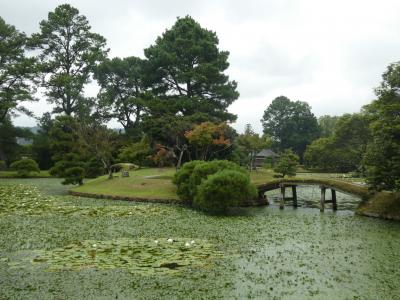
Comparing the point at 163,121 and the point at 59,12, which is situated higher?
the point at 59,12

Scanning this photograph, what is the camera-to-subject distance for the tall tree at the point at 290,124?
289 feet

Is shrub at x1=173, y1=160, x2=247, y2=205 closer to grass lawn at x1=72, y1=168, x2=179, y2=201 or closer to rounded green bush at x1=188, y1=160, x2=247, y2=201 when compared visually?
rounded green bush at x1=188, y1=160, x2=247, y2=201

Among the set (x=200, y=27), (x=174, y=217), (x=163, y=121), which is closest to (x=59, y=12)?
(x=200, y=27)

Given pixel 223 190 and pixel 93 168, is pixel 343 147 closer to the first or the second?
pixel 93 168

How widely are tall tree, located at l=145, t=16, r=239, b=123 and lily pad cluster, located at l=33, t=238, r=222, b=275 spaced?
3123 centimetres

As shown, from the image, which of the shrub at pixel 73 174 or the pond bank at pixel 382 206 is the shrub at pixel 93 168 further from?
Result: the pond bank at pixel 382 206

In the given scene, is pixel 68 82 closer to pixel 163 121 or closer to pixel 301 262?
pixel 163 121

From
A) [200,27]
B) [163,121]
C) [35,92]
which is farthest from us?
[35,92]

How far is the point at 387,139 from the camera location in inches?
936

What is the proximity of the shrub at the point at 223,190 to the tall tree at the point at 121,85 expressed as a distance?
35.4 m

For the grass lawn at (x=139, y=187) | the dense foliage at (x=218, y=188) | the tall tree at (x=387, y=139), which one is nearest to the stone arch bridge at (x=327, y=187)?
the grass lawn at (x=139, y=187)

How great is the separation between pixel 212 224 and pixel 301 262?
26.2 ft

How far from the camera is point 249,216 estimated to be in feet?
82.2

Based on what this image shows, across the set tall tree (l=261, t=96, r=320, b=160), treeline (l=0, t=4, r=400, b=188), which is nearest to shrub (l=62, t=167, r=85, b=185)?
treeline (l=0, t=4, r=400, b=188)
